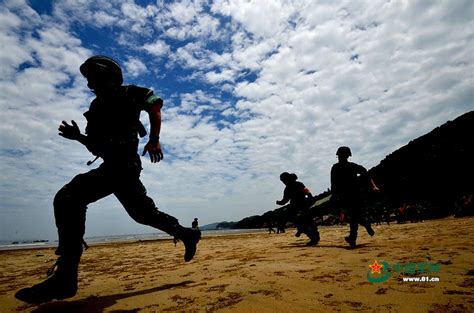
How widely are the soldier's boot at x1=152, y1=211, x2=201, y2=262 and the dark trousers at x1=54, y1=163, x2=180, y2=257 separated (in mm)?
130

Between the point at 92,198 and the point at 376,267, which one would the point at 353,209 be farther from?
the point at 92,198

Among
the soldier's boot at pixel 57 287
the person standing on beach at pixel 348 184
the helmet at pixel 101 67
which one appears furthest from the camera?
the person standing on beach at pixel 348 184

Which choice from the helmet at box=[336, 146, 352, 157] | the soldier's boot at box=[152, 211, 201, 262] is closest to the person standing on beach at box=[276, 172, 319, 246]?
the helmet at box=[336, 146, 352, 157]

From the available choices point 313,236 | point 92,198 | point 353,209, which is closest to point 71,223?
point 92,198

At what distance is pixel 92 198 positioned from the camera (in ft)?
8.54

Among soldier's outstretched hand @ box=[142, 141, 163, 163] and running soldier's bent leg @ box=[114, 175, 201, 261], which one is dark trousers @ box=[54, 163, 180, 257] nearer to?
running soldier's bent leg @ box=[114, 175, 201, 261]

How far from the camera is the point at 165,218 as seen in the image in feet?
10.2

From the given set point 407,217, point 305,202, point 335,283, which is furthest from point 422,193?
point 335,283

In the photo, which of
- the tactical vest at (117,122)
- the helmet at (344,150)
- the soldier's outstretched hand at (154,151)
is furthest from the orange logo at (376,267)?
the helmet at (344,150)

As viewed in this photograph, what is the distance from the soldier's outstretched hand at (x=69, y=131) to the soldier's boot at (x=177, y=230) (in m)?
1.18

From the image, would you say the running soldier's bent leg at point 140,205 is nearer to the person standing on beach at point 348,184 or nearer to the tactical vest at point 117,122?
the tactical vest at point 117,122

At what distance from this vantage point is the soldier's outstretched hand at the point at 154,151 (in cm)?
261

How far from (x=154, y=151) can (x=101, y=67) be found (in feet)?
3.49

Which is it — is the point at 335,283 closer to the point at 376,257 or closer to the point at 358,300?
the point at 358,300
